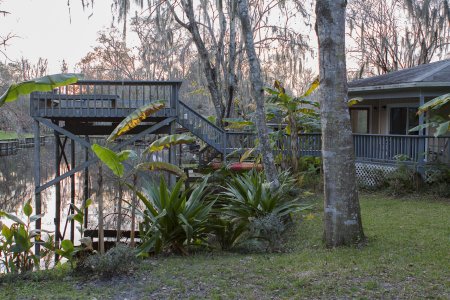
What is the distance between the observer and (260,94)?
10.4 metres

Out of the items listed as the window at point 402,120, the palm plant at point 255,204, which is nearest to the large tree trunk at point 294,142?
the window at point 402,120

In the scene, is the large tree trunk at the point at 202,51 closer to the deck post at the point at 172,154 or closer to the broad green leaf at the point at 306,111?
the broad green leaf at the point at 306,111

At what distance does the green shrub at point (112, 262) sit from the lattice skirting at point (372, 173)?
9.76 metres

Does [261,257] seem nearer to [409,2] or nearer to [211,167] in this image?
[211,167]

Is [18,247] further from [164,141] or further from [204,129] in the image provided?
[204,129]

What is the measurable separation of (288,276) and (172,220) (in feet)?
8.31

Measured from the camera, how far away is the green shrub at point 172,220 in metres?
7.96

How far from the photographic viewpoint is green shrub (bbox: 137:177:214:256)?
796 cm

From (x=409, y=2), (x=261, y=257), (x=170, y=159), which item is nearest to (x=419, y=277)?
(x=261, y=257)

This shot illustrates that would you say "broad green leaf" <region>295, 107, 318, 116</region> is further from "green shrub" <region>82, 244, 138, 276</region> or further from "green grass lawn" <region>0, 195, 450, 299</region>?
"green shrub" <region>82, 244, 138, 276</region>

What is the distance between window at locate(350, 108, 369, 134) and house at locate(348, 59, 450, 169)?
0.33m

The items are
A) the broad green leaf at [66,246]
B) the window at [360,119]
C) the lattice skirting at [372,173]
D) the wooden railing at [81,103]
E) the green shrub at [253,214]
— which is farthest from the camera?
the window at [360,119]

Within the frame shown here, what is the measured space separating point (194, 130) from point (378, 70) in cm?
2194

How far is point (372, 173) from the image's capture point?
49.8 feet
